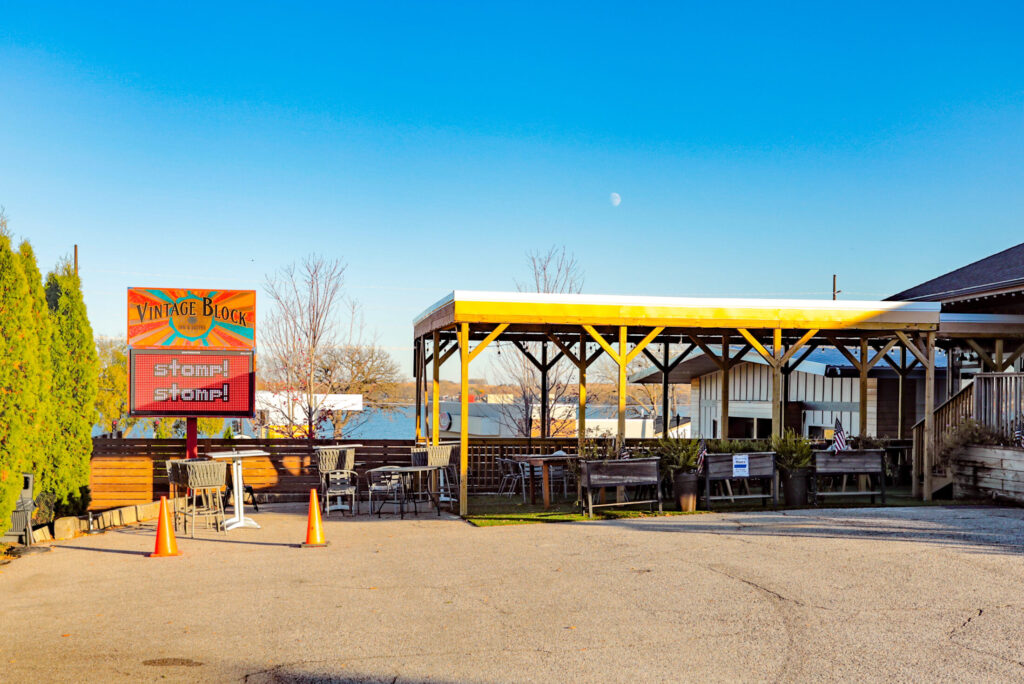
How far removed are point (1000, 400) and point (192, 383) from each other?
551 inches

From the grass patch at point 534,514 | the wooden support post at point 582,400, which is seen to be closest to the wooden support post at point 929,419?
the grass patch at point 534,514

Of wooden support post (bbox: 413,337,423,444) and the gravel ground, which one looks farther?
wooden support post (bbox: 413,337,423,444)

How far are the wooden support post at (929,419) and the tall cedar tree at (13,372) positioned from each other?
45.5ft

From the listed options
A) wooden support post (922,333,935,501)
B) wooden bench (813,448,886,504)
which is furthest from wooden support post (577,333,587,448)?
wooden support post (922,333,935,501)

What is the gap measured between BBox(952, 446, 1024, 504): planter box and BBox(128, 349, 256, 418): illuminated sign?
12.5 meters

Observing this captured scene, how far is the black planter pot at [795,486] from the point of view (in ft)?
46.3

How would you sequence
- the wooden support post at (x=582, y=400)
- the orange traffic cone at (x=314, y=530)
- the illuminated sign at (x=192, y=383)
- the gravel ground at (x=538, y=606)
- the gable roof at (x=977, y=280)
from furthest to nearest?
the gable roof at (x=977, y=280) → the wooden support post at (x=582, y=400) → the illuminated sign at (x=192, y=383) → the orange traffic cone at (x=314, y=530) → the gravel ground at (x=538, y=606)

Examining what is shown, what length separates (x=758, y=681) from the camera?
215 inches

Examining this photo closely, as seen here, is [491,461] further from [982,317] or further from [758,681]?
[758,681]

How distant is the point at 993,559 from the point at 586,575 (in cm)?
442

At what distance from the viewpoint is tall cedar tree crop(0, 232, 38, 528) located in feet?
34.4

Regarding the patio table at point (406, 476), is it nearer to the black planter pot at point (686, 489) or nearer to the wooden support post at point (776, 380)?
the black planter pot at point (686, 489)

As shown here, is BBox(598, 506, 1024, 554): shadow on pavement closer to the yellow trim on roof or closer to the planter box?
the planter box

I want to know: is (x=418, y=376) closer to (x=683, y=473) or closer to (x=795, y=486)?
(x=683, y=473)
